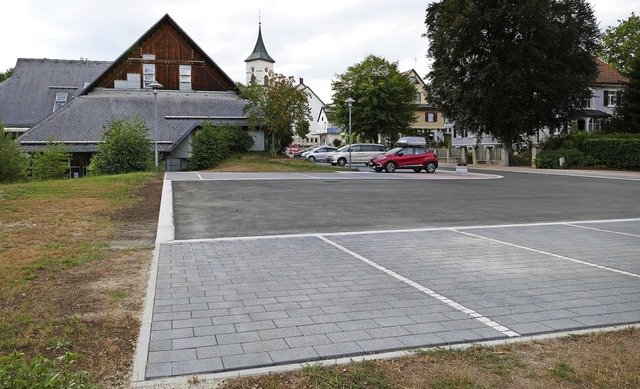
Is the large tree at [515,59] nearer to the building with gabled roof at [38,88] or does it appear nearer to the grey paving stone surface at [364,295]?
the grey paving stone surface at [364,295]

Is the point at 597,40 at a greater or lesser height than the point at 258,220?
greater

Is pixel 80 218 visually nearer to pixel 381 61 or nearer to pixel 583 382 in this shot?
pixel 583 382

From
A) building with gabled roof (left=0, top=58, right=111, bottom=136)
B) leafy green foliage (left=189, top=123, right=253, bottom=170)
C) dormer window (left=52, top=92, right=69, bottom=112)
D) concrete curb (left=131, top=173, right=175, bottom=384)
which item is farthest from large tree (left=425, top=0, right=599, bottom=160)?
dormer window (left=52, top=92, right=69, bottom=112)

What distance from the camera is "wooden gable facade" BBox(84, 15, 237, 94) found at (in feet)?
163

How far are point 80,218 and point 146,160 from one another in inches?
870

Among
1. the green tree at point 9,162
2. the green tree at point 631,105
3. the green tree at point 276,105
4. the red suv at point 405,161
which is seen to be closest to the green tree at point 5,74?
the green tree at point 276,105

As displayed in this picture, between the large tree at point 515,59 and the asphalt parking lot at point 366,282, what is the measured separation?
97.6 feet

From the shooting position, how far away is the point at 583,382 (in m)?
3.81

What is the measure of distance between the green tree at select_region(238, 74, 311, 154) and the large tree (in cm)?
1201

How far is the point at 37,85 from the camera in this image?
58625 mm

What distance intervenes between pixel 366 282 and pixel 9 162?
2568cm

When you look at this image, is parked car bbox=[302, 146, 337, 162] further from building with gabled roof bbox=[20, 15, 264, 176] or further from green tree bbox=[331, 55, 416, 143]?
building with gabled roof bbox=[20, 15, 264, 176]

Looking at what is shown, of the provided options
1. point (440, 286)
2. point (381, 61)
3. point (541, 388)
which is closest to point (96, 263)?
point (440, 286)

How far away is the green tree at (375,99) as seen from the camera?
57.2m
